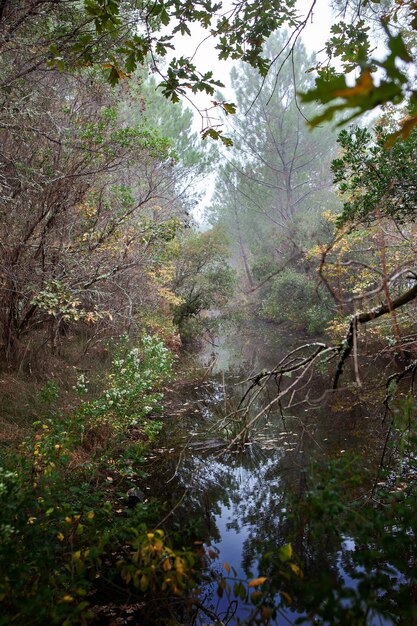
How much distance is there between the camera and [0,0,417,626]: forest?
2107 mm

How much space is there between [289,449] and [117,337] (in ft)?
18.0

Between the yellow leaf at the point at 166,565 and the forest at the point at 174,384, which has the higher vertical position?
the forest at the point at 174,384

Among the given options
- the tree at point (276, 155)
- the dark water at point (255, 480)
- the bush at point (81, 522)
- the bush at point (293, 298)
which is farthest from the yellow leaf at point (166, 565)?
the tree at point (276, 155)

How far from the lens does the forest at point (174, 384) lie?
2107mm

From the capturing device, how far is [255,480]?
5473mm

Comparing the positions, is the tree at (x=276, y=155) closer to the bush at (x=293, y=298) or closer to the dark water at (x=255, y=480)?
the bush at (x=293, y=298)

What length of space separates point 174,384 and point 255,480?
5451 millimetres

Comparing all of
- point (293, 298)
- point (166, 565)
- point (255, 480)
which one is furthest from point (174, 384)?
point (293, 298)

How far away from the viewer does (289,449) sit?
6223 mm

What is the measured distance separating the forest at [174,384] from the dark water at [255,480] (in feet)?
0.11

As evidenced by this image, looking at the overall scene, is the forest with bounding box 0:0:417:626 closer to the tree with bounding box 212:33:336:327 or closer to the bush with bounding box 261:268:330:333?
the bush with bounding box 261:268:330:333

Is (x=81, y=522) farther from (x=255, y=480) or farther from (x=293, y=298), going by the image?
(x=293, y=298)

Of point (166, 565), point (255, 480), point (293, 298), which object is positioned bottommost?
point (166, 565)

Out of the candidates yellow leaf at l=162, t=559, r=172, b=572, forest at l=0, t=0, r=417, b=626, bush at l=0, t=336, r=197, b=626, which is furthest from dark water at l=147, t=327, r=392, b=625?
bush at l=0, t=336, r=197, b=626
